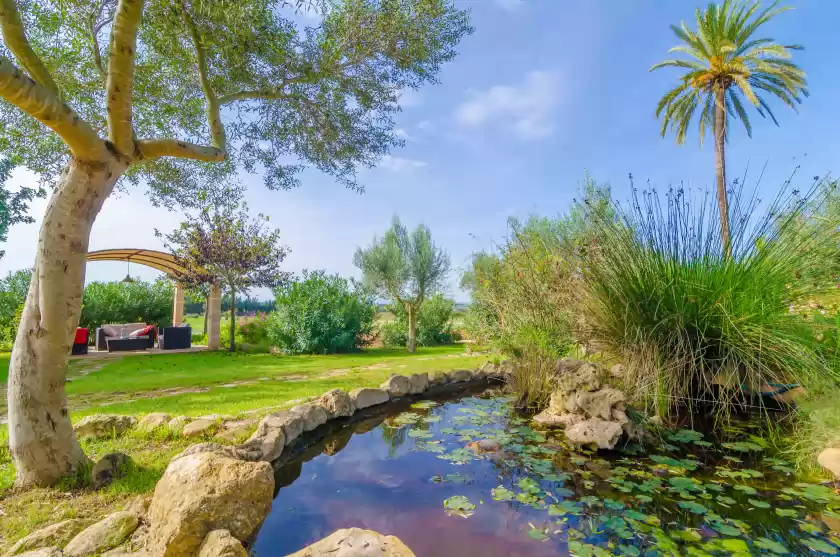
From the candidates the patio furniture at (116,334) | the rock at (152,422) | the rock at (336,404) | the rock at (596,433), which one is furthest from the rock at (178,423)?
the patio furniture at (116,334)

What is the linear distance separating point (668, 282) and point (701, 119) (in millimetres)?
13436

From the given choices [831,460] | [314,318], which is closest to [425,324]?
[314,318]

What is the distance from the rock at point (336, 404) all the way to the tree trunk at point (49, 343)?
6.57ft

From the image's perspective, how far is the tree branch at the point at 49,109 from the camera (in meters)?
1.84

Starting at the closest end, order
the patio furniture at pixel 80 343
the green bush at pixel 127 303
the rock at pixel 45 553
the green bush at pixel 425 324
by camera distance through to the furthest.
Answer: the rock at pixel 45 553
the patio furniture at pixel 80 343
the green bush at pixel 127 303
the green bush at pixel 425 324

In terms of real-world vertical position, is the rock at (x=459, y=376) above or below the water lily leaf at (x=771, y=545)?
above

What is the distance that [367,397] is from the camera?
14.8ft

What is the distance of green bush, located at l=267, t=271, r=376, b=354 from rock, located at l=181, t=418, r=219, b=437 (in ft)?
22.5

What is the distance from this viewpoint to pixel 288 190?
18.0ft

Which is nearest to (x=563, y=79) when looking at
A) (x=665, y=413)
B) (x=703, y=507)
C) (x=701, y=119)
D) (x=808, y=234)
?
(x=808, y=234)

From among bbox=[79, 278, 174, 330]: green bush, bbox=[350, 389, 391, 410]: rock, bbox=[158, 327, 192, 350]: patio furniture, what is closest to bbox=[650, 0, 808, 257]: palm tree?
bbox=[350, 389, 391, 410]: rock

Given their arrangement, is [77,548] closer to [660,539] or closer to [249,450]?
[249,450]

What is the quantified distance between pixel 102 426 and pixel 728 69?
1637 centimetres

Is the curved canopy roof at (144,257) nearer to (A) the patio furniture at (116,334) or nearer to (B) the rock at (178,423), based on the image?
(A) the patio furniture at (116,334)
